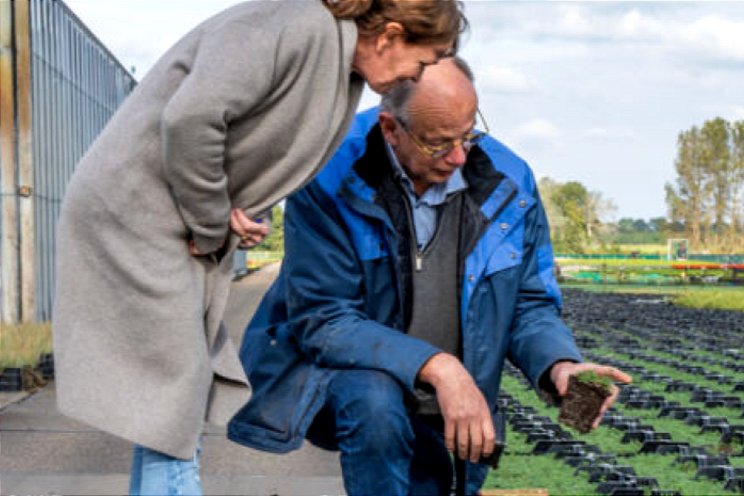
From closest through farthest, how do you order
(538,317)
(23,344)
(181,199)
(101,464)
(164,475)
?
(181,199)
(164,475)
(538,317)
(101,464)
(23,344)

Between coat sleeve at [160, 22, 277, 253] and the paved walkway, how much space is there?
2603 millimetres

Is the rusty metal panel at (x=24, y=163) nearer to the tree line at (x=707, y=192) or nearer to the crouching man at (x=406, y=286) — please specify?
the crouching man at (x=406, y=286)

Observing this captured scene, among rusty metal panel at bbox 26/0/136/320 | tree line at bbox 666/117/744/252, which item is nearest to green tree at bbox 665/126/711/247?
tree line at bbox 666/117/744/252

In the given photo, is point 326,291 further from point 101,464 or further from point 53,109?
point 53,109

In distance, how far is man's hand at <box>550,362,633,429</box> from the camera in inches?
125

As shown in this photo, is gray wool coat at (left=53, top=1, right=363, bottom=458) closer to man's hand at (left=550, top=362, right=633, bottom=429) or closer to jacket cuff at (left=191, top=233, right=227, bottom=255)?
jacket cuff at (left=191, top=233, right=227, bottom=255)

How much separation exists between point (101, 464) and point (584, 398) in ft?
11.0

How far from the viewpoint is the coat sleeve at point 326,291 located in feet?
10.6

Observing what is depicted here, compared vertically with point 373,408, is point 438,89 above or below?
above

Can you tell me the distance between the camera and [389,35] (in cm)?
291

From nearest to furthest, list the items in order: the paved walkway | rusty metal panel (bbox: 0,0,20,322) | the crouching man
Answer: the crouching man, the paved walkway, rusty metal panel (bbox: 0,0,20,322)

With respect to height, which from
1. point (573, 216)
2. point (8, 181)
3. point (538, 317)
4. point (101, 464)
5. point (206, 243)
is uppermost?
point (8, 181)

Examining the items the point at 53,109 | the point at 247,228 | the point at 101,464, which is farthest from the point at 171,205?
the point at 53,109

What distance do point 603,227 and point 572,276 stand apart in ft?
144
